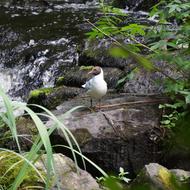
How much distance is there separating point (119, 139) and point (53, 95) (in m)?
1.70

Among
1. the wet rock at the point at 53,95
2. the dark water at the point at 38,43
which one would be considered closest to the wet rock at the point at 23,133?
the wet rock at the point at 53,95

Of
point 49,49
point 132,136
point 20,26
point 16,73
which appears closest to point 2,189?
point 132,136

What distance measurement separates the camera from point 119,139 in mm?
4156

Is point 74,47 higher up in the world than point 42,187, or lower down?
lower down

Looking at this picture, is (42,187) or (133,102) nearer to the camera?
(42,187)

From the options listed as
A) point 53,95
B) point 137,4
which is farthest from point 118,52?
point 137,4

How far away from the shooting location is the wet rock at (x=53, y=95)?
18.2 ft

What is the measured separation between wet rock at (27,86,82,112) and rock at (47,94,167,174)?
117 cm

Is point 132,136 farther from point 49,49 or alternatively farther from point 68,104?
point 49,49

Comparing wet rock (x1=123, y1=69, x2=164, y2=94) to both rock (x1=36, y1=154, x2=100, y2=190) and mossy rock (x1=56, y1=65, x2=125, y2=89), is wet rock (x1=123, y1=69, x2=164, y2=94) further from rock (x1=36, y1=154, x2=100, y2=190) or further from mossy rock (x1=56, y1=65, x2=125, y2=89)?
rock (x1=36, y1=154, x2=100, y2=190)

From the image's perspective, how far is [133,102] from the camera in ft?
15.3

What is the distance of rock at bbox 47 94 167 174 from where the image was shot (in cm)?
415

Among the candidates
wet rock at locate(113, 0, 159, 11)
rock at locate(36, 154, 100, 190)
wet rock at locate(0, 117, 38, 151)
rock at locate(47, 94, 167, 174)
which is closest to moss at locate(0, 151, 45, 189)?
rock at locate(36, 154, 100, 190)

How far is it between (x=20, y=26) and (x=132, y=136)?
6.09 metres
